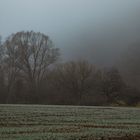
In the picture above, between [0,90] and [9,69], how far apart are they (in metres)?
10.8

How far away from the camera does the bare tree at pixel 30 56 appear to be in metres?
85.4

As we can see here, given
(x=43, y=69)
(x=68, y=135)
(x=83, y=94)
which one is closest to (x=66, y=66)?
(x=43, y=69)

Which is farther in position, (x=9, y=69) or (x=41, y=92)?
(x=9, y=69)

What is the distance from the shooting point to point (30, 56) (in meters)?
89.2

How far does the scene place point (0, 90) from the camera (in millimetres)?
75188

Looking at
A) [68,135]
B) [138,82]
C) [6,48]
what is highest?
[6,48]

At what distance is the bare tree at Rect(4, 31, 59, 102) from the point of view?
85375 millimetres

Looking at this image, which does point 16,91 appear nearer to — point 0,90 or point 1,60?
point 0,90

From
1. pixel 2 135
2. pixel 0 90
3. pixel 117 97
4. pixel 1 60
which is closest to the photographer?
pixel 2 135

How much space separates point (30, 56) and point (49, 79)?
8.82 metres

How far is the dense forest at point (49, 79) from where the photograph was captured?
2975 inches

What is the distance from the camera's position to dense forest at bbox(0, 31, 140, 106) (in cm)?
7556

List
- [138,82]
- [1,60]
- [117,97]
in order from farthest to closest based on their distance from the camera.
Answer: [138,82], [1,60], [117,97]

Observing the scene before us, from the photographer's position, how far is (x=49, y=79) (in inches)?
3346
